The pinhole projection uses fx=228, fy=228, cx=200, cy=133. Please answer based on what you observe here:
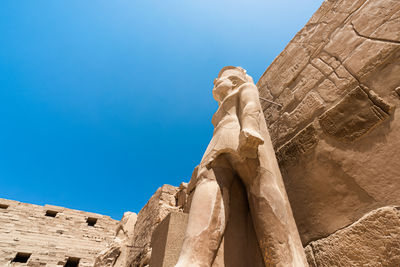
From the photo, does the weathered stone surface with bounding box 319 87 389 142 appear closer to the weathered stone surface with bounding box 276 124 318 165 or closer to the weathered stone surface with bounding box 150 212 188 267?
the weathered stone surface with bounding box 276 124 318 165

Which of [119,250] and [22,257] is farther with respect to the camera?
[22,257]

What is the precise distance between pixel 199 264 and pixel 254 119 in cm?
108

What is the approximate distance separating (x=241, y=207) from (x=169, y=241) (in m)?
0.76

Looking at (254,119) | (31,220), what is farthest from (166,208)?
(31,220)

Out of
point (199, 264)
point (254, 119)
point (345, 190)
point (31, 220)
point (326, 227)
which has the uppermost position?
point (31, 220)

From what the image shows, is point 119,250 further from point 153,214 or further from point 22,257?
point 22,257

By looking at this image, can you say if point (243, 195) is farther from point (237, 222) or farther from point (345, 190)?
point (345, 190)

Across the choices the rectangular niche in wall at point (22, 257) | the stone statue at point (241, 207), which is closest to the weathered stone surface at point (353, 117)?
the stone statue at point (241, 207)

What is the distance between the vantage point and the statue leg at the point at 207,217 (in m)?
1.35

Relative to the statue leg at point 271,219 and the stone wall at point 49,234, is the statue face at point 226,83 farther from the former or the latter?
the stone wall at point 49,234

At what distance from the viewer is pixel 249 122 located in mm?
1769

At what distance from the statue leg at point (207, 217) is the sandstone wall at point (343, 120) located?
0.71 m

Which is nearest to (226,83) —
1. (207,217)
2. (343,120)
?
(343,120)

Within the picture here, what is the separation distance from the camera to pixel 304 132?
2.07 metres
